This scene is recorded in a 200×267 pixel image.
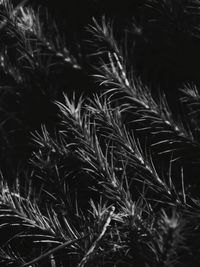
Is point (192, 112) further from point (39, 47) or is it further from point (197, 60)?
point (39, 47)

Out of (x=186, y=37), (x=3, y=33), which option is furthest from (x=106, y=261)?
(x=3, y=33)

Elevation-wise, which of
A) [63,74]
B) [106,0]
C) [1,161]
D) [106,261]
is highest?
[106,0]

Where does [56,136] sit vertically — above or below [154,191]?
above

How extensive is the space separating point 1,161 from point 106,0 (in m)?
0.47

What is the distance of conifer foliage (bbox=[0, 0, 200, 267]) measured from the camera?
0.78 m

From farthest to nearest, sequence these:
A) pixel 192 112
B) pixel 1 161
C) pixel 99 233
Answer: pixel 1 161
pixel 192 112
pixel 99 233

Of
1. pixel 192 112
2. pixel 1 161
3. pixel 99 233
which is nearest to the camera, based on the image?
pixel 99 233

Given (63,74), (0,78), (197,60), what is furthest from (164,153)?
(0,78)

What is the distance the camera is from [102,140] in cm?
95

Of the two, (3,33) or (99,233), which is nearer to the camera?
(99,233)

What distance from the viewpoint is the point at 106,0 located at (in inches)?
42.1

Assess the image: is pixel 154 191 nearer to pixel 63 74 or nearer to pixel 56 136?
pixel 56 136

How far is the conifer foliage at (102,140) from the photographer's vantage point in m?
0.78

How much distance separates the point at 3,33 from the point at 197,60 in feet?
1.57
